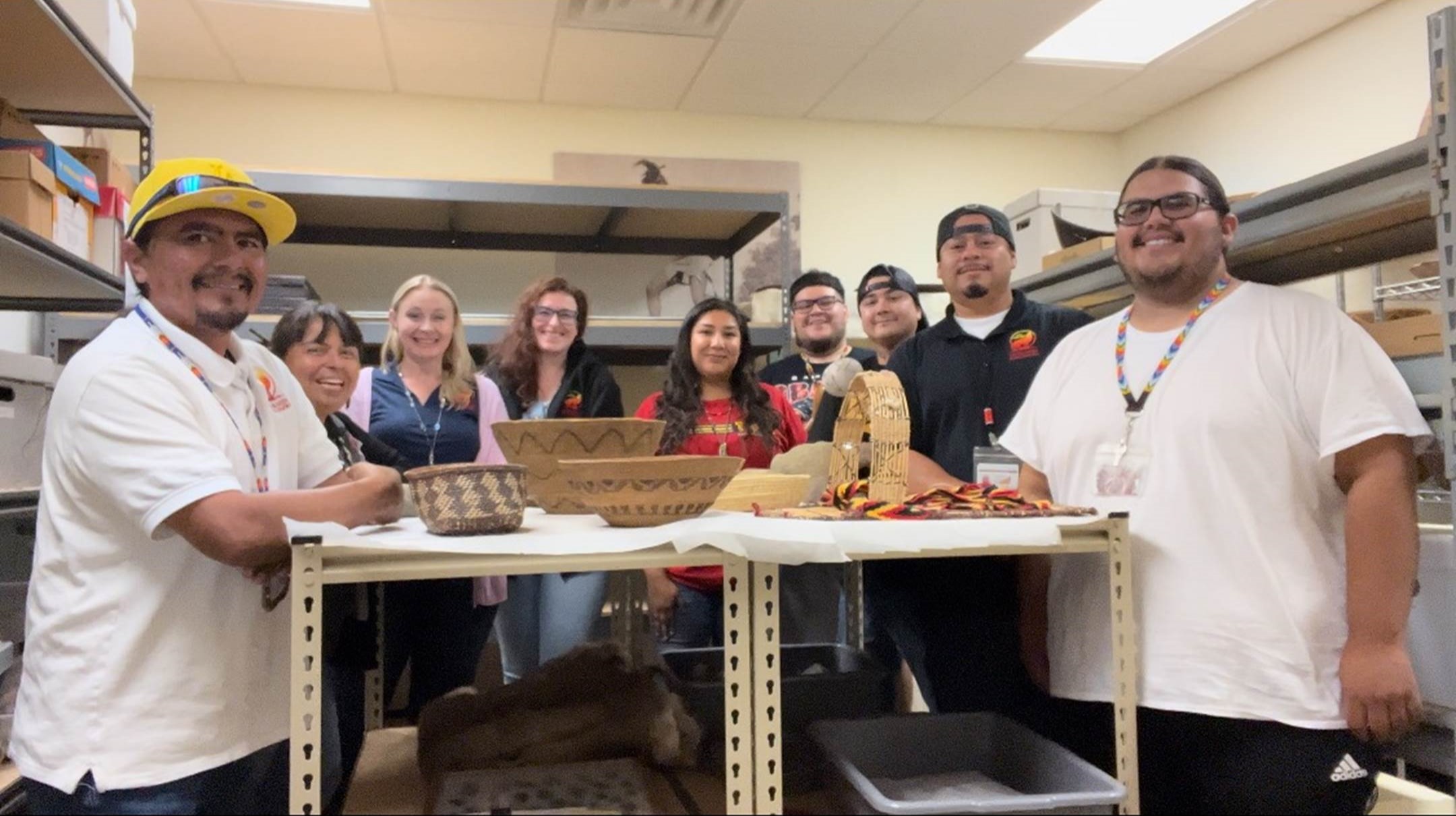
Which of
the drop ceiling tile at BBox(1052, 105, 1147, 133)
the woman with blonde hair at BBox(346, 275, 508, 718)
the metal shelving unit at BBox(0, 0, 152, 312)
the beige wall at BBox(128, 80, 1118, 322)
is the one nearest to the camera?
the metal shelving unit at BBox(0, 0, 152, 312)

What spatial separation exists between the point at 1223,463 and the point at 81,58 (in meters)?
2.49

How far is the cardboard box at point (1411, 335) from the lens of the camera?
1.75m

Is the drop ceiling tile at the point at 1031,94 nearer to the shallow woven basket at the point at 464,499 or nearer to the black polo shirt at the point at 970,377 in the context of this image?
the black polo shirt at the point at 970,377

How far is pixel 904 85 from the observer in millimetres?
4309

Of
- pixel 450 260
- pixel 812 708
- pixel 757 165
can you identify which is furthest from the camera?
pixel 757 165

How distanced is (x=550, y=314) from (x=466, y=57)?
1753 millimetres

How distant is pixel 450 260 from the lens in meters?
4.29

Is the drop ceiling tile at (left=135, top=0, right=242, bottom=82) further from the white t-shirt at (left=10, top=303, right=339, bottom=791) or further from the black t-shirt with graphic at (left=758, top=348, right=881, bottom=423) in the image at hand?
the white t-shirt at (left=10, top=303, right=339, bottom=791)

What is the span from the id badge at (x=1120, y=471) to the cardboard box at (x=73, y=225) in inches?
85.2

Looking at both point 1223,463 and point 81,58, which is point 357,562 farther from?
point 81,58

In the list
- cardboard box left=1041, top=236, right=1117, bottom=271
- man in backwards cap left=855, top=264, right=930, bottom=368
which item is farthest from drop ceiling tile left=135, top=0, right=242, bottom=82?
cardboard box left=1041, top=236, right=1117, bottom=271

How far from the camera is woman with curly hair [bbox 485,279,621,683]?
2566 mm

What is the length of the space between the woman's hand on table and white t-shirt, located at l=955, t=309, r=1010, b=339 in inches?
36.3

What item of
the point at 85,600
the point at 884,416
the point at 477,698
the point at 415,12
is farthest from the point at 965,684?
the point at 415,12
